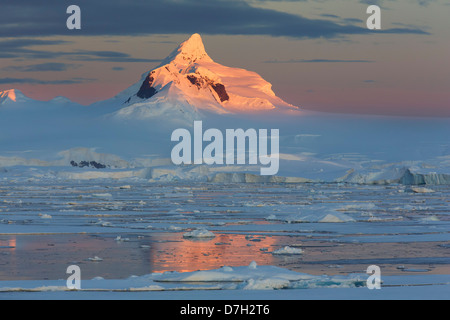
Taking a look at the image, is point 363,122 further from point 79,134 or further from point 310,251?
point 310,251

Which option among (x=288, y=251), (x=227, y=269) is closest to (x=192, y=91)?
(x=288, y=251)

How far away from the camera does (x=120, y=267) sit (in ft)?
41.8

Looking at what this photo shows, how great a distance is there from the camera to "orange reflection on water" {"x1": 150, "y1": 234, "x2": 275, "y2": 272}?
1305 centimetres

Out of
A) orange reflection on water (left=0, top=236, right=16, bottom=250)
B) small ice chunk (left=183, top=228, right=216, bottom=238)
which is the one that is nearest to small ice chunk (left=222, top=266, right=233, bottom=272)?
orange reflection on water (left=0, top=236, right=16, bottom=250)

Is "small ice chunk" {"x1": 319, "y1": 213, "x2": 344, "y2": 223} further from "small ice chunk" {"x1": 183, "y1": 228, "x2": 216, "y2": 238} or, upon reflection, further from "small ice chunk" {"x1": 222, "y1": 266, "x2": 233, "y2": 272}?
"small ice chunk" {"x1": 222, "y1": 266, "x2": 233, "y2": 272}

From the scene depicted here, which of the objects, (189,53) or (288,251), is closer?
(288,251)

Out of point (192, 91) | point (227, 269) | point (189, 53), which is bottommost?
point (227, 269)

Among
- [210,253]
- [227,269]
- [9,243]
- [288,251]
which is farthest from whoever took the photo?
[9,243]

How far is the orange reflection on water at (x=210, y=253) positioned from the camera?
1305cm

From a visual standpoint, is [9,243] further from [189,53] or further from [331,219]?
[189,53]

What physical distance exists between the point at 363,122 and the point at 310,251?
101 metres

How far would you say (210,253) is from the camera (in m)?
14.7

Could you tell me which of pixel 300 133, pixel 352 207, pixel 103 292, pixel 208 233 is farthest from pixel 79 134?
pixel 103 292

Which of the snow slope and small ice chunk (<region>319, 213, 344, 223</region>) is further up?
Result: the snow slope
